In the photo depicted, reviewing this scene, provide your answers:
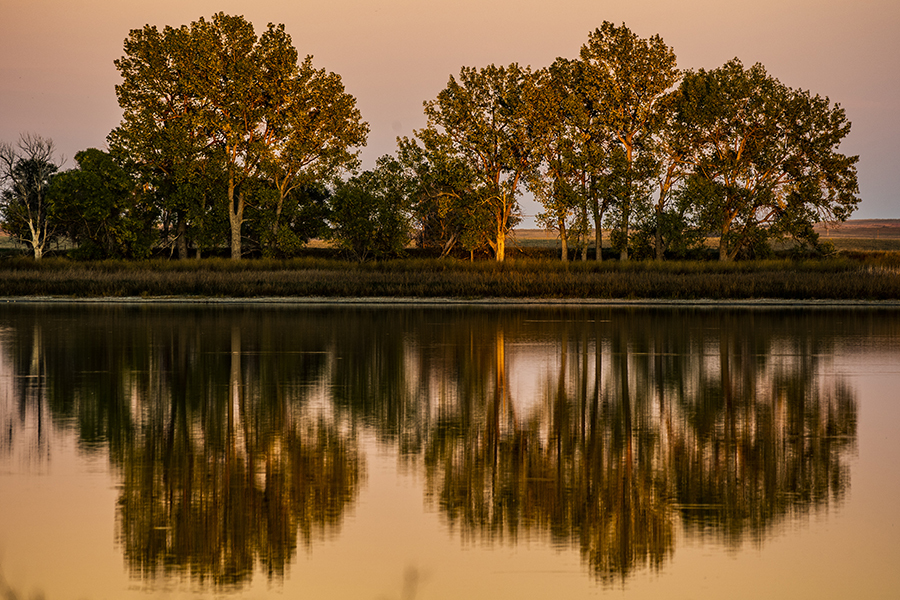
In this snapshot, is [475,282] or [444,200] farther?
[444,200]

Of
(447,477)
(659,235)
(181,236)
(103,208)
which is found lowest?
(447,477)

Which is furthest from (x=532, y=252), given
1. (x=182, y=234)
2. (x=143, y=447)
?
(x=143, y=447)

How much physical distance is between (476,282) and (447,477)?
130 feet

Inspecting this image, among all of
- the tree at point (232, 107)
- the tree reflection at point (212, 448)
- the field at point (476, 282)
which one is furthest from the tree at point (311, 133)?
the tree reflection at point (212, 448)

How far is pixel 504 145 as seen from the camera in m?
63.9

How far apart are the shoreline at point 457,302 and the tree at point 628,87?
17679 millimetres

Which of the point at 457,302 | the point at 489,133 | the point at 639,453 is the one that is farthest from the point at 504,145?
the point at 639,453

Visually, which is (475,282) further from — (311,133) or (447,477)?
(447,477)

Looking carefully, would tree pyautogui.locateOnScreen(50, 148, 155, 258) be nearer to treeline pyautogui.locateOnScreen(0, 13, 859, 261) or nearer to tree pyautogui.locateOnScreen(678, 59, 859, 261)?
treeline pyautogui.locateOnScreen(0, 13, 859, 261)

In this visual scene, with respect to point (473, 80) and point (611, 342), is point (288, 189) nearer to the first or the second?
point (473, 80)

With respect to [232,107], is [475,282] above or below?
below

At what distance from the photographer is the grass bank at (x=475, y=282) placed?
1889 inches

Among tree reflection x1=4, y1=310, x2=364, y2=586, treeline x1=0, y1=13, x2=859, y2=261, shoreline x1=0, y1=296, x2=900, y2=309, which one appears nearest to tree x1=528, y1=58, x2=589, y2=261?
treeline x1=0, y1=13, x2=859, y2=261

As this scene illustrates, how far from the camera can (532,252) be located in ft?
262
